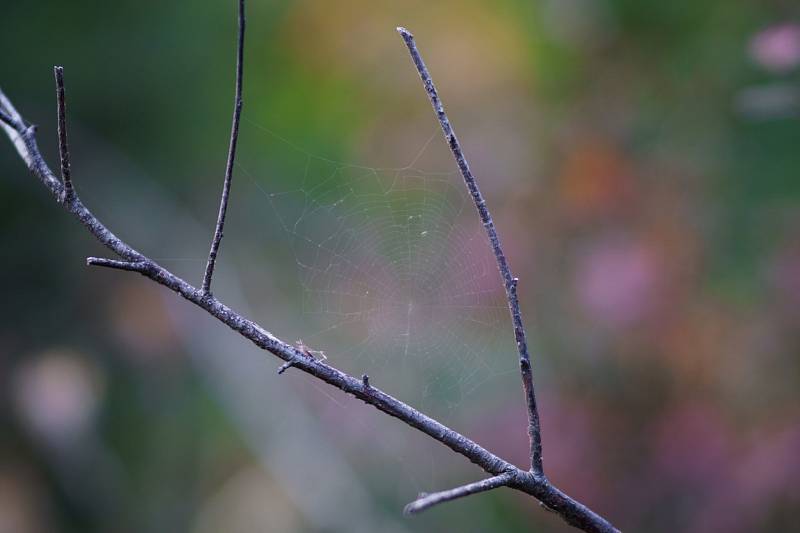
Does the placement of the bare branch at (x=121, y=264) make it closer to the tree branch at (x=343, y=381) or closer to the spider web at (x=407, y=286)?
the tree branch at (x=343, y=381)

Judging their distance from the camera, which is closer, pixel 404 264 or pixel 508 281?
pixel 508 281

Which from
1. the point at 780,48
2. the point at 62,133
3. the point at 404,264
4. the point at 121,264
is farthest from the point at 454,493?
the point at 404,264

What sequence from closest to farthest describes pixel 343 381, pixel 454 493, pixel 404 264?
Answer: pixel 454 493
pixel 343 381
pixel 404 264

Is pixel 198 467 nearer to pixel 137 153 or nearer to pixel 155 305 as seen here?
Answer: pixel 155 305

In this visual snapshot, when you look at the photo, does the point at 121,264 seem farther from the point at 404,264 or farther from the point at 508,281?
the point at 404,264

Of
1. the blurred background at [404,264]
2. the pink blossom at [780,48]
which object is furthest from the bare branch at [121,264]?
the pink blossom at [780,48]

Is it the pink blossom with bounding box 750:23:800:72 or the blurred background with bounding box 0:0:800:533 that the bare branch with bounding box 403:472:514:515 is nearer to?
the blurred background with bounding box 0:0:800:533

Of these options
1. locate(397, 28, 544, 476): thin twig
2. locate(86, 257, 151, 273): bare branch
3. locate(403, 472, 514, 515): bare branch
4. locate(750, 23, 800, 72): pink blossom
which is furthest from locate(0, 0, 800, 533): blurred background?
locate(86, 257, 151, 273): bare branch
